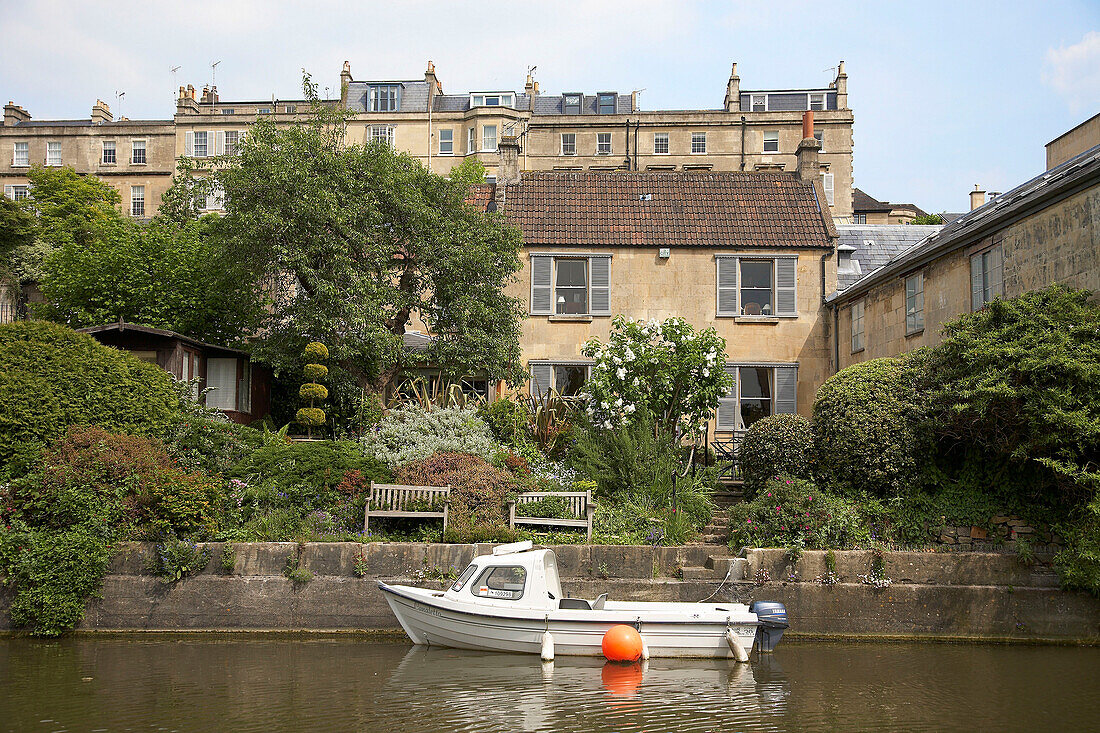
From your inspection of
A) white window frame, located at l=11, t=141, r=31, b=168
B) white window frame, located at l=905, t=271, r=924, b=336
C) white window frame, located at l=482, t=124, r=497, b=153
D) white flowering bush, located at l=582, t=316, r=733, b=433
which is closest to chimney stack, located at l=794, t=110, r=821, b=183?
white window frame, located at l=905, t=271, r=924, b=336

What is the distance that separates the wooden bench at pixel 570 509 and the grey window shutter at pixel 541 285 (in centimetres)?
895

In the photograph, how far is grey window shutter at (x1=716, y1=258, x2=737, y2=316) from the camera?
2422cm

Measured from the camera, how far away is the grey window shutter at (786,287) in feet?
79.4

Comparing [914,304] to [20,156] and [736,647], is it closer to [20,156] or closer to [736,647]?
[736,647]

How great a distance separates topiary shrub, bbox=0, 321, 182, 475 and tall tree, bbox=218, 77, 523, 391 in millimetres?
4417

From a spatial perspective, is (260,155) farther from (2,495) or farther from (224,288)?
(2,495)

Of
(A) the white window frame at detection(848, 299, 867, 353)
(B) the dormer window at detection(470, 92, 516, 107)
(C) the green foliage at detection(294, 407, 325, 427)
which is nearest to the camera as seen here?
(C) the green foliage at detection(294, 407, 325, 427)

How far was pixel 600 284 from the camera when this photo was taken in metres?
24.3

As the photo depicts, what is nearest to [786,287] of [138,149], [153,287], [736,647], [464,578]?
[736,647]

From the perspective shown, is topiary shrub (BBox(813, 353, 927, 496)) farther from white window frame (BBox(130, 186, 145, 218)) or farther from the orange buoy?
white window frame (BBox(130, 186, 145, 218))

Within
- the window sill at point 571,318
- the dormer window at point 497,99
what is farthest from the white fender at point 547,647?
the dormer window at point 497,99

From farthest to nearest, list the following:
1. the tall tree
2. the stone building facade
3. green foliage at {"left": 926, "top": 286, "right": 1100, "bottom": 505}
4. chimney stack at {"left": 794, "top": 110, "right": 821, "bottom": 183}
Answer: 1. chimney stack at {"left": 794, "top": 110, "right": 821, "bottom": 183}
2. the tall tree
3. the stone building facade
4. green foliage at {"left": 926, "top": 286, "right": 1100, "bottom": 505}

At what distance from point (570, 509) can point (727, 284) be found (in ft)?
35.6

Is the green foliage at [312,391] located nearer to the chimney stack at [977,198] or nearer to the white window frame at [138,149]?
the chimney stack at [977,198]
